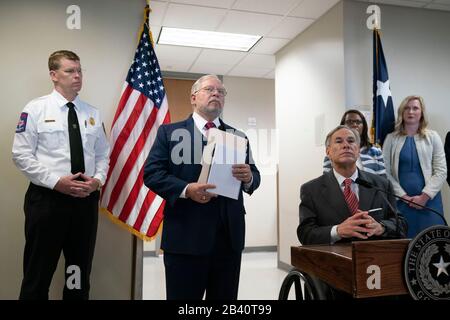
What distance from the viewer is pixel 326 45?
398 centimetres

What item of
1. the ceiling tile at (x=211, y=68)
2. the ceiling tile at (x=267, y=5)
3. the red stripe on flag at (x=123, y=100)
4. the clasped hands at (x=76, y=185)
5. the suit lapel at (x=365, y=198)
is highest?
the ceiling tile at (x=211, y=68)

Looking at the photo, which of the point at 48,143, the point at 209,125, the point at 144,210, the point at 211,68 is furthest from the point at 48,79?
the point at 211,68

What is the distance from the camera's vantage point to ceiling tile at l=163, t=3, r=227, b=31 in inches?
151

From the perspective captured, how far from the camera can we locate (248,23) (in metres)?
4.14

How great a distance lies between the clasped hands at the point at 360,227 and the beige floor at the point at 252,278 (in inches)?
83.5

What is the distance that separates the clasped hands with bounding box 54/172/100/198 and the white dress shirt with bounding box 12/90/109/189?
4 centimetres

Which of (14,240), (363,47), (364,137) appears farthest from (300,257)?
(363,47)

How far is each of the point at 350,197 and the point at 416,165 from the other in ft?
5.86

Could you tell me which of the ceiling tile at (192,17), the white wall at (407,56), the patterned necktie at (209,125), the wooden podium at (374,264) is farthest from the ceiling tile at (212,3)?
the wooden podium at (374,264)

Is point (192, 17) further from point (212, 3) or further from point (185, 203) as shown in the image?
point (185, 203)

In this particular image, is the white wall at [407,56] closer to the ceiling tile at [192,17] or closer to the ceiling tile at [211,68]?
the ceiling tile at [192,17]

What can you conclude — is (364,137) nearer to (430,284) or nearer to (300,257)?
(300,257)

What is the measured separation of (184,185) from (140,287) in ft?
5.73

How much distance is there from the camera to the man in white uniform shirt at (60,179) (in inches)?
85.9
